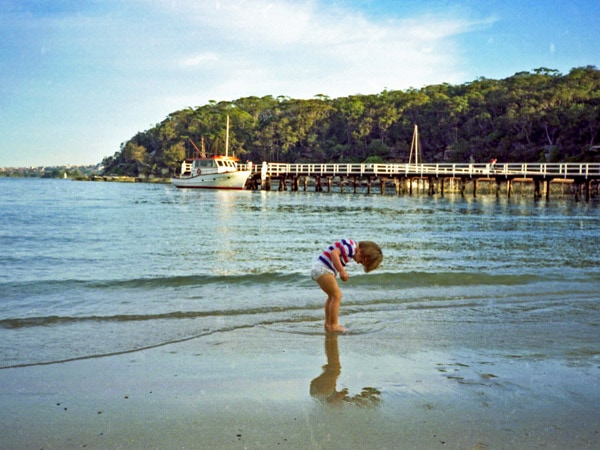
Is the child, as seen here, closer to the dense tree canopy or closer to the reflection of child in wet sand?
the reflection of child in wet sand

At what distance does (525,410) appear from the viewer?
4.06 meters

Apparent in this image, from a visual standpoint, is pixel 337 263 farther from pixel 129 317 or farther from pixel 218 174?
pixel 218 174

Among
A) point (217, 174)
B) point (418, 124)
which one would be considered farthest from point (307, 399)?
point (418, 124)

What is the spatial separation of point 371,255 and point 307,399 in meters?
2.00

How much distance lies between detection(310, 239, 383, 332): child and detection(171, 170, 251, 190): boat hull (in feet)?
205

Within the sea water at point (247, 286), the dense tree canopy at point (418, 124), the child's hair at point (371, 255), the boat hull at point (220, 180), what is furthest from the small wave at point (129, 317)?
the dense tree canopy at point (418, 124)

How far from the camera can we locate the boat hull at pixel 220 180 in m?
68.2

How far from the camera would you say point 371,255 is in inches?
232

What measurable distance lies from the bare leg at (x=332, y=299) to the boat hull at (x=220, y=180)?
62356 mm

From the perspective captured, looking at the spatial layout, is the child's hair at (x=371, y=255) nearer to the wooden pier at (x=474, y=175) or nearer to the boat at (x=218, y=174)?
the wooden pier at (x=474, y=175)

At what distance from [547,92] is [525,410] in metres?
86.8

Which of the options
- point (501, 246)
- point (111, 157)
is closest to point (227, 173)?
point (501, 246)

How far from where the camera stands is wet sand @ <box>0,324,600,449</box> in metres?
3.61

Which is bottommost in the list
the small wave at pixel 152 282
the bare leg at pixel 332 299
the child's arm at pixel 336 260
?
the small wave at pixel 152 282
